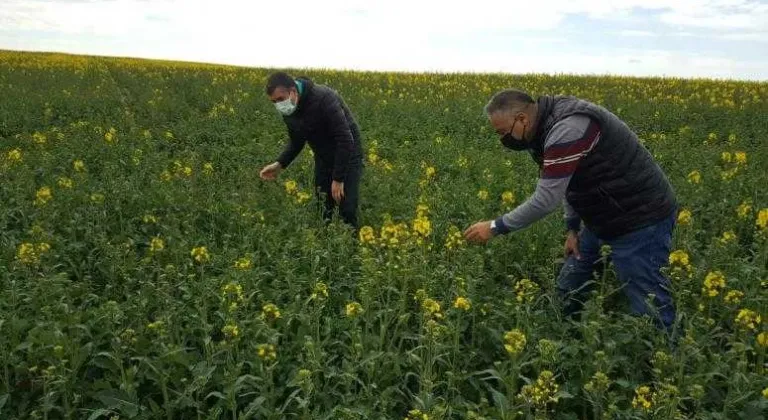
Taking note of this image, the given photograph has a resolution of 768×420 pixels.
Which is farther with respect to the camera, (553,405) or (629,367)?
(629,367)

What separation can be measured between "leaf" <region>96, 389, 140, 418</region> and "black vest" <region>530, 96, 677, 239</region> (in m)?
2.81

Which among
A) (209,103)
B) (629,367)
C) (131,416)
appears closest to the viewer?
(131,416)

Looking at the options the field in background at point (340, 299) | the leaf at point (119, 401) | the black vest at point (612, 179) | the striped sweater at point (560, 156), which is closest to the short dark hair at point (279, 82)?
the field in background at point (340, 299)

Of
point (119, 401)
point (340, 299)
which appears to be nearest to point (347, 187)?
point (340, 299)

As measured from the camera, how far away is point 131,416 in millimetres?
3311

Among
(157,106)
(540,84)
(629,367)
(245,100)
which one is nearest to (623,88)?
(540,84)

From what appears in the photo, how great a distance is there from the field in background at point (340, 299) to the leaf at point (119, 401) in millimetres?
16

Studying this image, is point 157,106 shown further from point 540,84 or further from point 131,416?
point 540,84

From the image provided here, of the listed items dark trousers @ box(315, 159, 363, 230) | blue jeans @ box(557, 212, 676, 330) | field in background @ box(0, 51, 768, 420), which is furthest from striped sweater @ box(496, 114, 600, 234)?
dark trousers @ box(315, 159, 363, 230)

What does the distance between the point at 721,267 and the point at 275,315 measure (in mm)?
3688

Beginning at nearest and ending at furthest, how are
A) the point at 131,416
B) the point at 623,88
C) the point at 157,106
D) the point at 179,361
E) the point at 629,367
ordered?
the point at 131,416 → the point at 179,361 → the point at 629,367 → the point at 157,106 → the point at 623,88

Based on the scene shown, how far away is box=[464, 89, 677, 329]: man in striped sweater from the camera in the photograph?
370 centimetres

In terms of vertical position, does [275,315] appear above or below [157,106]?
below

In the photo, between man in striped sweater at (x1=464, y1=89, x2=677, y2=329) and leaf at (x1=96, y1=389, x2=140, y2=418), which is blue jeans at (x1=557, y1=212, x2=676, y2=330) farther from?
leaf at (x1=96, y1=389, x2=140, y2=418)
